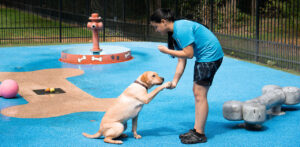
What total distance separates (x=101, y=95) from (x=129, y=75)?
7.59 feet

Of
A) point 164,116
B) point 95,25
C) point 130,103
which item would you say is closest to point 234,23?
point 95,25

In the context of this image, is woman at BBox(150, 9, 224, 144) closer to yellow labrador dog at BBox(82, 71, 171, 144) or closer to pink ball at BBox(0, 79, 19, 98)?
yellow labrador dog at BBox(82, 71, 171, 144)

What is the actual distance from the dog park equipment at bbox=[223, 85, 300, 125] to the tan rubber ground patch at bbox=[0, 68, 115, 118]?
2.66 meters

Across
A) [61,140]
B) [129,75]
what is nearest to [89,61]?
[129,75]

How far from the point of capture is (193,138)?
5469mm

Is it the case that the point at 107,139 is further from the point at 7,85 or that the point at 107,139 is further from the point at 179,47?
the point at 7,85

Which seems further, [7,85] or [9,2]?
[9,2]

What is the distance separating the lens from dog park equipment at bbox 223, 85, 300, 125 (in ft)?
18.9

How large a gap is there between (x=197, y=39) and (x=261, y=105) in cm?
151

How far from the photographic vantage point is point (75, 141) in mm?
5609

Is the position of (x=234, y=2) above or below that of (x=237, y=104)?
above

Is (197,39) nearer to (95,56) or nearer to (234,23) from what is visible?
(95,56)

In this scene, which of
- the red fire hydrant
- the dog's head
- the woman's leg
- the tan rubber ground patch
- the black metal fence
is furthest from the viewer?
the red fire hydrant

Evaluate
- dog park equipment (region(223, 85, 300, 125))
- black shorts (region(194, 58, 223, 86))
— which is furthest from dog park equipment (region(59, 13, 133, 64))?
black shorts (region(194, 58, 223, 86))
